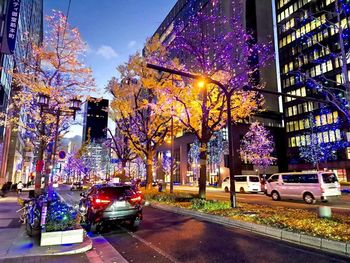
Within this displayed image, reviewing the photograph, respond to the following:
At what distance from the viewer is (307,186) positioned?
1823cm

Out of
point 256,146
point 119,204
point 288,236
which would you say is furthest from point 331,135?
point 119,204

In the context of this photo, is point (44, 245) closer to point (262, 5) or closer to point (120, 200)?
point (120, 200)

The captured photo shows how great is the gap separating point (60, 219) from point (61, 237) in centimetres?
Answer: 51

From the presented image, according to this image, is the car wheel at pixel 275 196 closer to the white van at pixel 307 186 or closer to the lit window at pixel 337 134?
the white van at pixel 307 186

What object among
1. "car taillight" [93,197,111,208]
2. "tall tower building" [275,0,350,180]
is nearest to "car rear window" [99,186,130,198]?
"car taillight" [93,197,111,208]

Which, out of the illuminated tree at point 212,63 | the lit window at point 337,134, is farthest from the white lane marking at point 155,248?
the lit window at point 337,134

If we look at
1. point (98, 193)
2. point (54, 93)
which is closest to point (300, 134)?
point (54, 93)

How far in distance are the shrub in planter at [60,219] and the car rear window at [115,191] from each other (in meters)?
1.80

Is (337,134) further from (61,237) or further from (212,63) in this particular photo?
(61,237)

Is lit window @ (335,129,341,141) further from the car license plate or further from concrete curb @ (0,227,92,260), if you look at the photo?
concrete curb @ (0,227,92,260)

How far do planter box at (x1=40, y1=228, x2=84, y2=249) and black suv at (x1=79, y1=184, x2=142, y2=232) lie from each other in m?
1.88

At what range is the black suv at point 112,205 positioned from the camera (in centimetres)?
927

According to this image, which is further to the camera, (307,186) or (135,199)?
(307,186)

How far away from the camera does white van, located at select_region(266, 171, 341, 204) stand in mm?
17281
